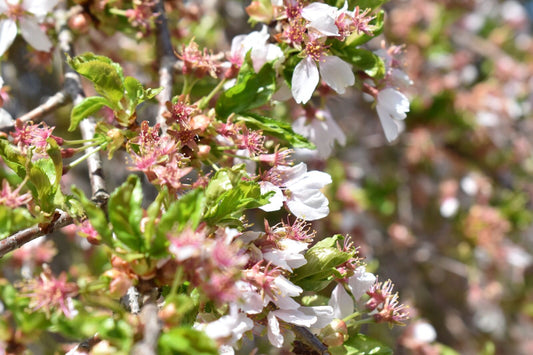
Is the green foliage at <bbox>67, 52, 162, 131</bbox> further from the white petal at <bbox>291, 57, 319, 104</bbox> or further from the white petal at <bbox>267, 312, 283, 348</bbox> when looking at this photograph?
the white petal at <bbox>267, 312, 283, 348</bbox>

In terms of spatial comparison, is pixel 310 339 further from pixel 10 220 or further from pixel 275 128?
pixel 10 220

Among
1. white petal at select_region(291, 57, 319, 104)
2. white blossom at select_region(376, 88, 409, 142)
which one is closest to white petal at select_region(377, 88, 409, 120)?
white blossom at select_region(376, 88, 409, 142)

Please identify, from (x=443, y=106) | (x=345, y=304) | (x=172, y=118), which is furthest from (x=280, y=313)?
(x=443, y=106)

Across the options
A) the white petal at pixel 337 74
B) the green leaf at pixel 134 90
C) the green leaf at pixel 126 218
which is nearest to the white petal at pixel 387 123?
the white petal at pixel 337 74

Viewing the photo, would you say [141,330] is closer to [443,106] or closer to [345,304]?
[345,304]

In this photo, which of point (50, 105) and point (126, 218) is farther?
point (50, 105)

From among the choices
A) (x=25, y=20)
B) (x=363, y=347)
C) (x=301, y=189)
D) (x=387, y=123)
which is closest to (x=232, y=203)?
(x=301, y=189)
